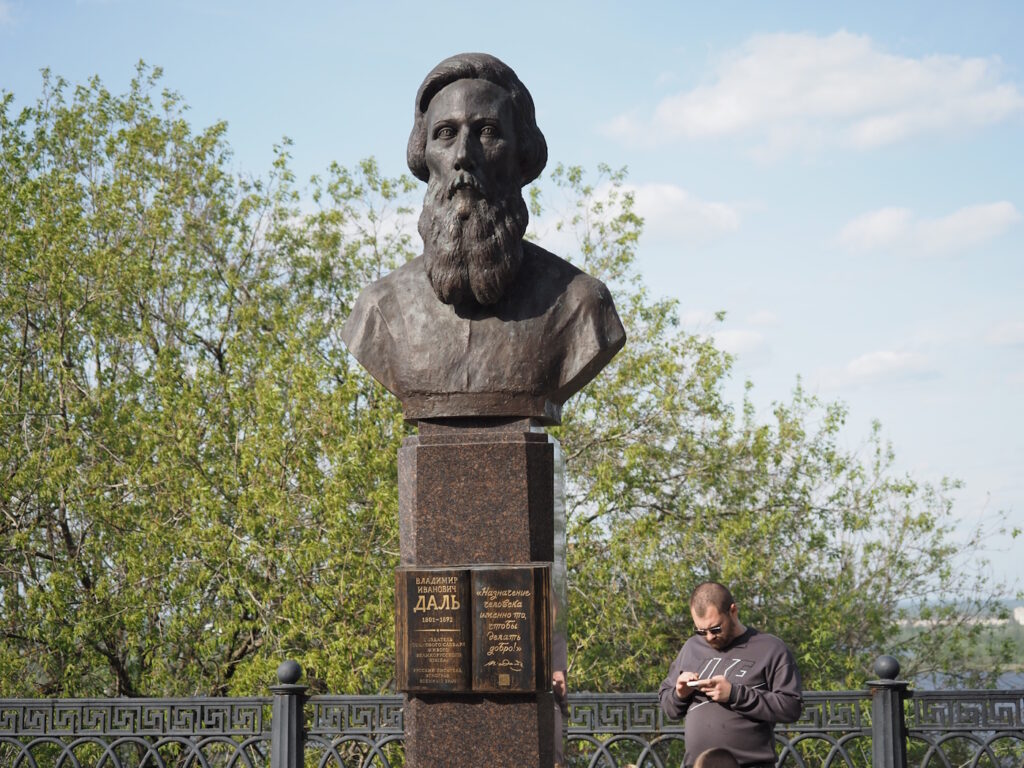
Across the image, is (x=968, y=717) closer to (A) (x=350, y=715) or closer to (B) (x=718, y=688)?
(B) (x=718, y=688)

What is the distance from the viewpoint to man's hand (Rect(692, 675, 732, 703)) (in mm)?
4289

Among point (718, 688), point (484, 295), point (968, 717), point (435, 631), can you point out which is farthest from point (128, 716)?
point (968, 717)

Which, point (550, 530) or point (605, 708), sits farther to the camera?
point (605, 708)

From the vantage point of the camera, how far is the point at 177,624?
10.7m

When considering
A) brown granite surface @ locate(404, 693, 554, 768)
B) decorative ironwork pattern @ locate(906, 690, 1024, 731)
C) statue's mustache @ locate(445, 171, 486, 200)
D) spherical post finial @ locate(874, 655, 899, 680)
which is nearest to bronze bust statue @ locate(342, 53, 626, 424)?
statue's mustache @ locate(445, 171, 486, 200)

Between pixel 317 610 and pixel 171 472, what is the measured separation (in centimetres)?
176

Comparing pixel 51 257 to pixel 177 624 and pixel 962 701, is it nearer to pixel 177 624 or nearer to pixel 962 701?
pixel 177 624

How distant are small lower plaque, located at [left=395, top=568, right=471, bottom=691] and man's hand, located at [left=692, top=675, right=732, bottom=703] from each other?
0.86m

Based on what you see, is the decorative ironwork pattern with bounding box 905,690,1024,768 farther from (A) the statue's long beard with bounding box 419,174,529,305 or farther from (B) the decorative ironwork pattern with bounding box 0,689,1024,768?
(A) the statue's long beard with bounding box 419,174,529,305

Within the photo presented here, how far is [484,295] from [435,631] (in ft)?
4.21

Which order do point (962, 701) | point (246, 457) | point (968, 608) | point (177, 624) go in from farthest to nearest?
point (968, 608)
point (177, 624)
point (246, 457)
point (962, 701)

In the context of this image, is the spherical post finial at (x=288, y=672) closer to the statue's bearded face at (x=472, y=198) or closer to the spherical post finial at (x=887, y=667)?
the statue's bearded face at (x=472, y=198)

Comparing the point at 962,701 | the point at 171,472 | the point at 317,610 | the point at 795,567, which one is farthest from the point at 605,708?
the point at 795,567

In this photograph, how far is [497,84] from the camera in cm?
480
